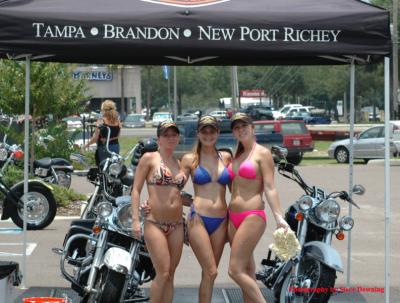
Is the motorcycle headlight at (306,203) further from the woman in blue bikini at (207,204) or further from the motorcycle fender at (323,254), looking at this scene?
the woman in blue bikini at (207,204)

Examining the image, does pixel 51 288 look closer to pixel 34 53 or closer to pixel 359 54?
pixel 34 53

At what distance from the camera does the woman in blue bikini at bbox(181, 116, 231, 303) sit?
6703 millimetres

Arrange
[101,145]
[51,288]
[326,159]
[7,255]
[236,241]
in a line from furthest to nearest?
1. [326,159]
2. [101,145]
3. [7,255]
4. [51,288]
5. [236,241]

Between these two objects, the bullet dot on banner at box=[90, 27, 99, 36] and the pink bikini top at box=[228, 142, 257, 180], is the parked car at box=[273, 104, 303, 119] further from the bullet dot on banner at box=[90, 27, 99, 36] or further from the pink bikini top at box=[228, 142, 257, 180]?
the pink bikini top at box=[228, 142, 257, 180]

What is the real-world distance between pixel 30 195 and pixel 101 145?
134 centimetres

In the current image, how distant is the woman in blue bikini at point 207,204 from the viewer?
264 inches

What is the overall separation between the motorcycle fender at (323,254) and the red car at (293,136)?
22.1 meters

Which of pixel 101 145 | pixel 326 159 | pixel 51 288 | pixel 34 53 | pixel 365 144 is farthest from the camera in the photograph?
pixel 326 159

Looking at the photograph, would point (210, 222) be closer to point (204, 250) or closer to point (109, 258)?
point (204, 250)

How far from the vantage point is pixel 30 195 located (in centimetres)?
1257

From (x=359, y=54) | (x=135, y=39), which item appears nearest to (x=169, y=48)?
(x=135, y=39)

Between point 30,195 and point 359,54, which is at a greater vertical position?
point 359,54

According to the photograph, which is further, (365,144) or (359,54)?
(365,144)

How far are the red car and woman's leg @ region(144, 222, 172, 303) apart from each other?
2273cm
